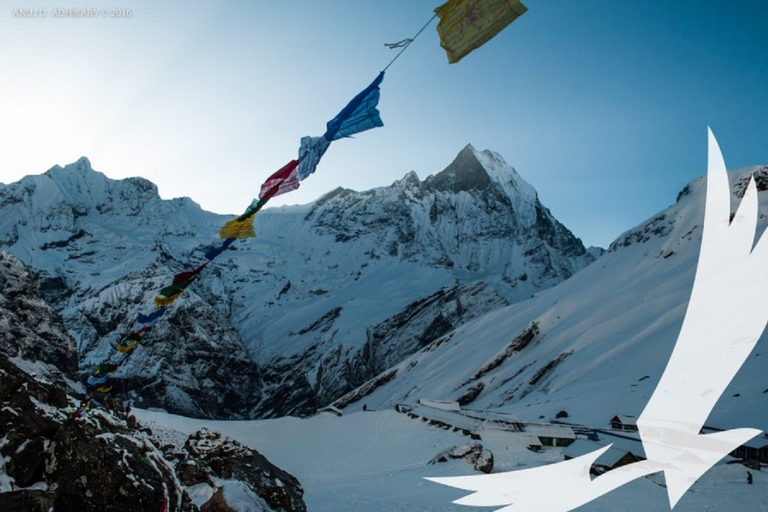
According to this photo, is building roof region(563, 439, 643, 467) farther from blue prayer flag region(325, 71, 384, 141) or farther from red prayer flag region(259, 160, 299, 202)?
blue prayer flag region(325, 71, 384, 141)

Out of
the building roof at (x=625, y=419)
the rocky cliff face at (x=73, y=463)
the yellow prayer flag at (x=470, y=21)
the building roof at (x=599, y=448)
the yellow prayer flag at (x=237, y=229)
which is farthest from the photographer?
the building roof at (x=625, y=419)

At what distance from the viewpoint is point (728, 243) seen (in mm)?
79750

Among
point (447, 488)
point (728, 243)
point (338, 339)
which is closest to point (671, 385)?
point (447, 488)

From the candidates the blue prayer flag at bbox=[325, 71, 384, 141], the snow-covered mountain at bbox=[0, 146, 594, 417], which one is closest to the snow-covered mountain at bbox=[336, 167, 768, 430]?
the blue prayer flag at bbox=[325, 71, 384, 141]

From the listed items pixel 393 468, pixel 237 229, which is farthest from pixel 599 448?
pixel 237 229

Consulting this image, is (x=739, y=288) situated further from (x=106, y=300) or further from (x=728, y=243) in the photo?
(x=106, y=300)

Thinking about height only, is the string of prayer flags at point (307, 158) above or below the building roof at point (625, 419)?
above

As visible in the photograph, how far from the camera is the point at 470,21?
32.0 feet

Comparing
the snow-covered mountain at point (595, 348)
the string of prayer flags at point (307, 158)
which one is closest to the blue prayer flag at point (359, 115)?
the string of prayer flags at point (307, 158)

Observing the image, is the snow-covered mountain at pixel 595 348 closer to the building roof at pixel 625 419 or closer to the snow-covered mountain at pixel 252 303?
the building roof at pixel 625 419

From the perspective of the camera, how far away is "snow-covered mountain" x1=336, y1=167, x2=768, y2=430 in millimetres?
46031
